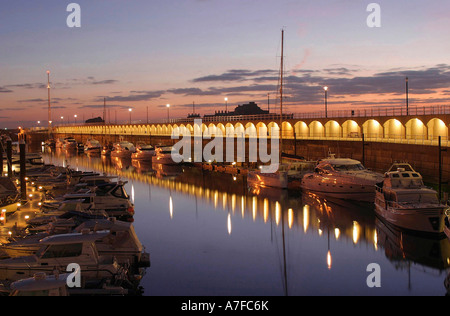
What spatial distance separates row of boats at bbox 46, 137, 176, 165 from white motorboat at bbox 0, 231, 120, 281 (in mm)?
44892

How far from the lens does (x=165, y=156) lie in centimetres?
5984

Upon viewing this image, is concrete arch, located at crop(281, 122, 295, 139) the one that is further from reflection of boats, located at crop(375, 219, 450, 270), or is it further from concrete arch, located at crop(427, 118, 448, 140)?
reflection of boats, located at crop(375, 219, 450, 270)

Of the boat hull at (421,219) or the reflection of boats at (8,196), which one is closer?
the boat hull at (421,219)

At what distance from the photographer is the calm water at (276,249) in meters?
16.9

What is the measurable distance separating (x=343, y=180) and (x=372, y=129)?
1901 centimetres

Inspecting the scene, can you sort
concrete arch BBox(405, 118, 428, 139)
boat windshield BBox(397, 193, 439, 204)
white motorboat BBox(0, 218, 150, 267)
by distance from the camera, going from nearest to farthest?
white motorboat BBox(0, 218, 150, 267), boat windshield BBox(397, 193, 439, 204), concrete arch BBox(405, 118, 428, 139)

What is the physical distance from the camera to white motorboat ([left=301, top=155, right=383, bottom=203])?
30422 mm

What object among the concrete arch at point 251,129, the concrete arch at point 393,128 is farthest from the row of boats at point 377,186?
the concrete arch at point 251,129

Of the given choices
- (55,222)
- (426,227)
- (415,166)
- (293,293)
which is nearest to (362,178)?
(415,166)

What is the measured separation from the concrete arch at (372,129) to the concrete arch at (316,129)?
23.1 ft

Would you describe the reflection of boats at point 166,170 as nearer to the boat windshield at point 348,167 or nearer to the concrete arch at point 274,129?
the concrete arch at point 274,129

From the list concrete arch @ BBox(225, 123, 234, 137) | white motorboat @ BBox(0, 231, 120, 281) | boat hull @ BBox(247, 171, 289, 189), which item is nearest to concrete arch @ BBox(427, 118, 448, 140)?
boat hull @ BBox(247, 171, 289, 189)

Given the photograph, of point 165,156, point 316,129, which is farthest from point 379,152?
point 165,156
